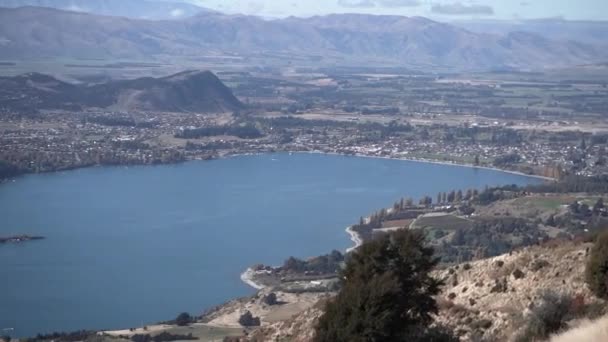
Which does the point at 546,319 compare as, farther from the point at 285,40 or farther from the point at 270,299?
the point at 285,40

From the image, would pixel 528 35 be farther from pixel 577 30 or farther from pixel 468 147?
pixel 468 147

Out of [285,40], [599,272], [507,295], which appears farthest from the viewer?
[285,40]

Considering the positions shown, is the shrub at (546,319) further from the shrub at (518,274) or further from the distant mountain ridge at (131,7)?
the distant mountain ridge at (131,7)

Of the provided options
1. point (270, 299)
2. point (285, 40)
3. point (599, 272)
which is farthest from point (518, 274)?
point (285, 40)

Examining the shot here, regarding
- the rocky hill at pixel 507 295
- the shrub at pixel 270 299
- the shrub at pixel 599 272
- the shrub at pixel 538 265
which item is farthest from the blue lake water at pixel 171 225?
the shrub at pixel 599 272

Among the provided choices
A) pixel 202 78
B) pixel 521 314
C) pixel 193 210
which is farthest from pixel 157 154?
pixel 521 314
